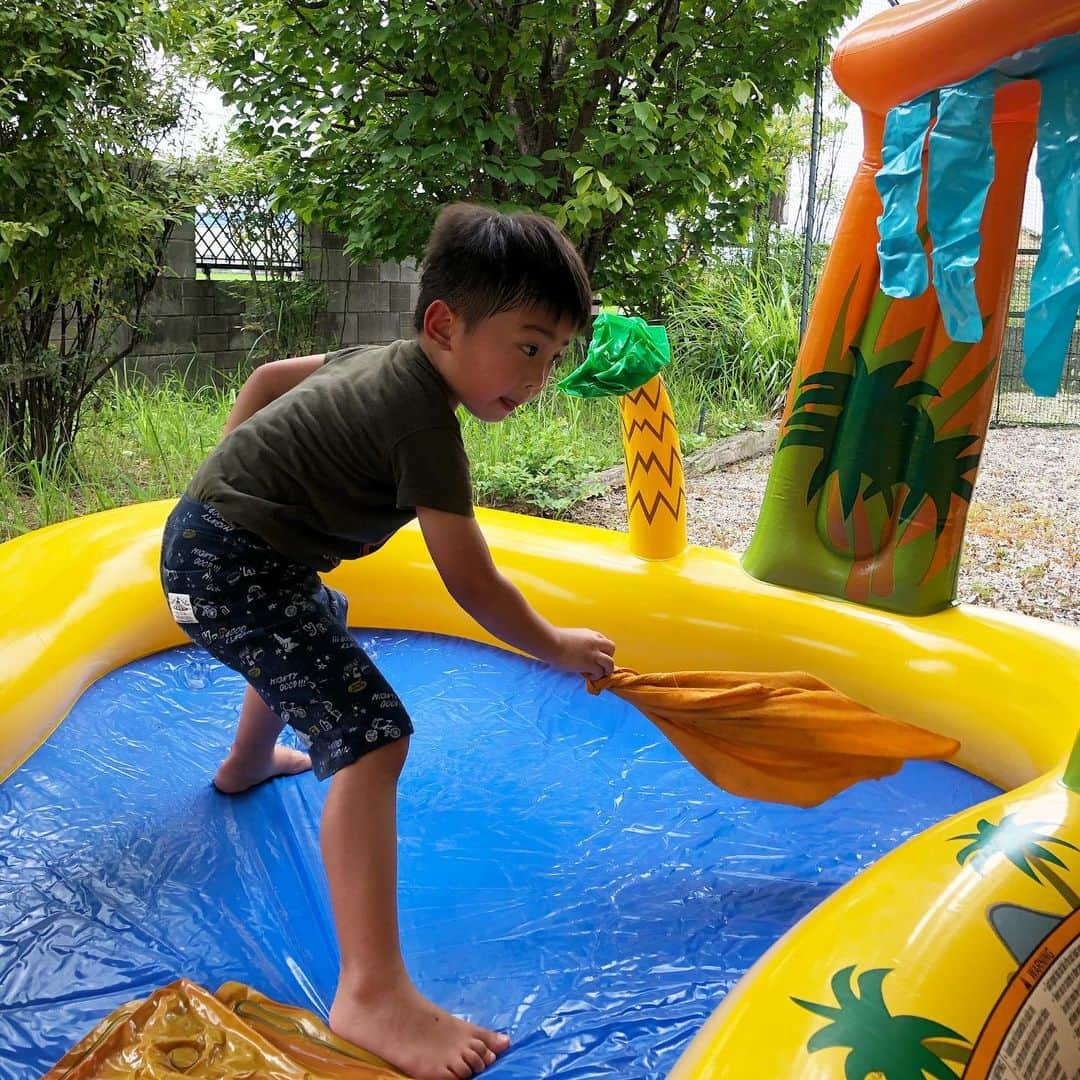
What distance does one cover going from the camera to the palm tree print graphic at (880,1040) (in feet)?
2.40

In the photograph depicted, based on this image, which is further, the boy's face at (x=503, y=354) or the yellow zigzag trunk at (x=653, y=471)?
the yellow zigzag trunk at (x=653, y=471)

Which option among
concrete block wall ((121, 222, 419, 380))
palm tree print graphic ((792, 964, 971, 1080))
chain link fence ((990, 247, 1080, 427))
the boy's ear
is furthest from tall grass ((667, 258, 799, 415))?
palm tree print graphic ((792, 964, 971, 1080))

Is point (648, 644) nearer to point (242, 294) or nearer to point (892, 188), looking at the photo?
point (892, 188)

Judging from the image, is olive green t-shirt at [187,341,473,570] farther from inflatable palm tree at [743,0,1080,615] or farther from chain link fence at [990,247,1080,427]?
chain link fence at [990,247,1080,427]

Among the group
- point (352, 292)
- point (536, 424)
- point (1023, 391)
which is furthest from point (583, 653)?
point (1023, 391)

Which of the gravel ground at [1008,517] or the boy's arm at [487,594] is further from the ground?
the boy's arm at [487,594]

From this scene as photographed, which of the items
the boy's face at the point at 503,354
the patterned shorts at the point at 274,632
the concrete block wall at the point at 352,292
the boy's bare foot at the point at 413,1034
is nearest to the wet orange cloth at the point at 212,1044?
the boy's bare foot at the point at 413,1034

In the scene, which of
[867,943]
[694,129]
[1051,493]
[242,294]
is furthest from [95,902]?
[242,294]

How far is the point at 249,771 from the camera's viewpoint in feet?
4.91

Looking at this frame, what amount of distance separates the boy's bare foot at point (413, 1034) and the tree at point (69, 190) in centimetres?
201

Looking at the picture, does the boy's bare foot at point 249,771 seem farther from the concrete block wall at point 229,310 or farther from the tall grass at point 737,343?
the tall grass at point 737,343

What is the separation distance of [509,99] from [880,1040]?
11.0 feet

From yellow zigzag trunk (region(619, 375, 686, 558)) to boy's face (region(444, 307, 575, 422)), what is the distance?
840 millimetres

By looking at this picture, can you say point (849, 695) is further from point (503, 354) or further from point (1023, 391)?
point (1023, 391)
